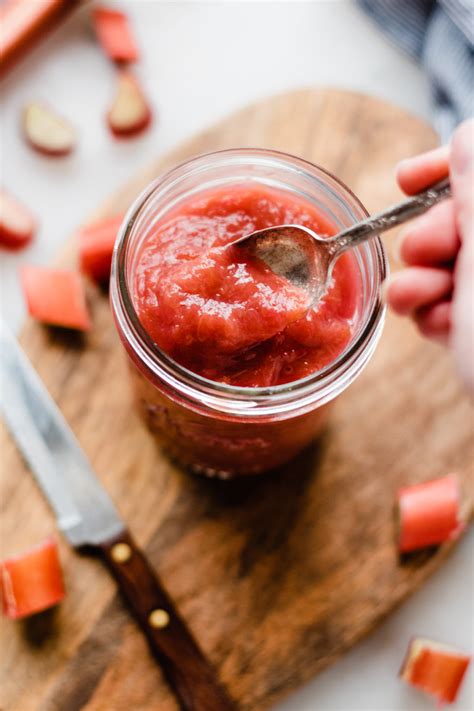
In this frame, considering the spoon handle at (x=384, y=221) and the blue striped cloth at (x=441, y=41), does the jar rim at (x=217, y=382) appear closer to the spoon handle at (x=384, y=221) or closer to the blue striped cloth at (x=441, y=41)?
the spoon handle at (x=384, y=221)

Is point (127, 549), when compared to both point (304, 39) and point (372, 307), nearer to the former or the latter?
point (372, 307)

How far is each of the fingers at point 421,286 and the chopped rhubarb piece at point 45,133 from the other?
82 centimetres

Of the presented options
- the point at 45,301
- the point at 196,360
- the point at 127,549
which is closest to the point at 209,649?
the point at 127,549

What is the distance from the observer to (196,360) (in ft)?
3.54

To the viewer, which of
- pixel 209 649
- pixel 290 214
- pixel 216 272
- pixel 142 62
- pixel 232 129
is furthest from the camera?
pixel 142 62

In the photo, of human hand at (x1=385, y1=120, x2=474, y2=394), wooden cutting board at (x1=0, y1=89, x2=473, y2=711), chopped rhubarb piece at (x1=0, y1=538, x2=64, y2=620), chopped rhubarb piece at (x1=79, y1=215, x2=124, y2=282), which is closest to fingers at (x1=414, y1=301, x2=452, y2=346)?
human hand at (x1=385, y1=120, x2=474, y2=394)

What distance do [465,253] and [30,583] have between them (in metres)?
0.89

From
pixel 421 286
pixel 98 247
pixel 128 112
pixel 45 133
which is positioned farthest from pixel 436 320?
pixel 45 133

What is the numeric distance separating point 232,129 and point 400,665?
1094 mm

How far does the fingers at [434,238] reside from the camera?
A: 132 centimetres

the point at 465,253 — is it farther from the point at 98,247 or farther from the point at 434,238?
the point at 98,247

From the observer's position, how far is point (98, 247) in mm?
1465

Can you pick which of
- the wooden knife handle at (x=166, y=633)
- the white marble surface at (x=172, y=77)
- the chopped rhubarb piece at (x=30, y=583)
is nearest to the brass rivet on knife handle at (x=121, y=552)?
the wooden knife handle at (x=166, y=633)

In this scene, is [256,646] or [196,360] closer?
[196,360]
